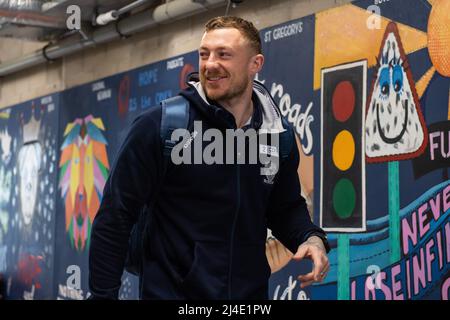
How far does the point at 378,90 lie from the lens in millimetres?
4969

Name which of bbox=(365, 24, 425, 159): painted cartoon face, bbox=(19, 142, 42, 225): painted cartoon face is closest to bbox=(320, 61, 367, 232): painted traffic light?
bbox=(365, 24, 425, 159): painted cartoon face

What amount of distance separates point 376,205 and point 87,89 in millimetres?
4522

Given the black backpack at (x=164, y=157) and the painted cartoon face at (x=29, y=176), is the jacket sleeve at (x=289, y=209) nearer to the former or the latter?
the black backpack at (x=164, y=157)

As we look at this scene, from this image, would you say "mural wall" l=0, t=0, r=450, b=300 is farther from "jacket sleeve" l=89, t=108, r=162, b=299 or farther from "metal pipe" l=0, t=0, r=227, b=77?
"jacket sleeve" l=89, t=108, r=162, b=299

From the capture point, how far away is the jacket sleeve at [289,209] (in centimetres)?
273

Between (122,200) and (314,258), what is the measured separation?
61 centimetres

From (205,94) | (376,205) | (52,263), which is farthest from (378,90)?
(52,263)

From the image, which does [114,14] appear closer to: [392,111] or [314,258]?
[392,111]

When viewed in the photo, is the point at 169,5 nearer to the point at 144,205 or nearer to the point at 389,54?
the point at 389,54

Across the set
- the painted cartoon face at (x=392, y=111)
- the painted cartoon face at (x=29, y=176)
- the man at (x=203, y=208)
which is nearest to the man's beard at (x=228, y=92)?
the man at (x=203, y=208)

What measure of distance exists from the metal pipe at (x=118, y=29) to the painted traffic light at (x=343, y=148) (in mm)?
1508

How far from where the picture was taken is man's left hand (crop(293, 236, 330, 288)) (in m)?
2.52

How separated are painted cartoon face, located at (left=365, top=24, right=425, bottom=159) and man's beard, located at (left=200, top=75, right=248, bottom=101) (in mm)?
2224

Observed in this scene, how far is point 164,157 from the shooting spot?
2479mm
